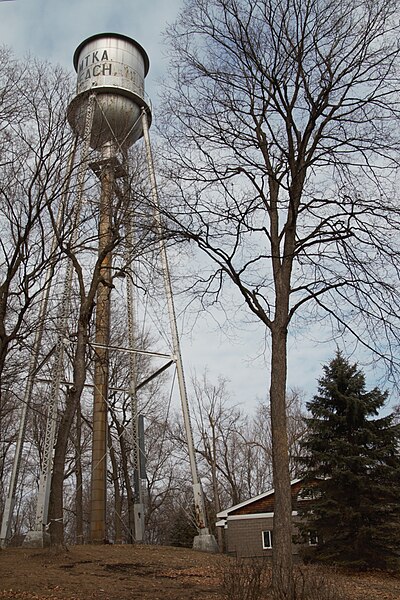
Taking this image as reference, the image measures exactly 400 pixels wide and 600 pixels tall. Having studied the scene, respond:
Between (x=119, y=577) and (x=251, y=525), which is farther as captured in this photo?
(x=251, y=525)

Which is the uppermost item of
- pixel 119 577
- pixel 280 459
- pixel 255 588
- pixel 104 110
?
pixel 104 110

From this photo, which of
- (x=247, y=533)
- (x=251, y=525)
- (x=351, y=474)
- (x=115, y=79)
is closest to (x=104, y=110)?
(x=115, y=79)

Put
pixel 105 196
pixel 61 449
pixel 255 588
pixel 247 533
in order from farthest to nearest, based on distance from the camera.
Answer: pixel 247 533 < pixel 105 196 < pixel 61 449 < pixel 255 588

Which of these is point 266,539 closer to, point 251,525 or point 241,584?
point 251,525

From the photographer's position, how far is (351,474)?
13.6m

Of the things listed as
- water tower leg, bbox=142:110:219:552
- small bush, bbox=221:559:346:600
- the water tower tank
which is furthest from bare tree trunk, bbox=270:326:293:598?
the water tower tank

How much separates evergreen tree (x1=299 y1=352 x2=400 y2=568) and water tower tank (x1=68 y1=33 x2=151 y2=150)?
8874 mm

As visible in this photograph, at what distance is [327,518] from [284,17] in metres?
10.9

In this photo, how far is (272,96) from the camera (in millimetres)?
9766

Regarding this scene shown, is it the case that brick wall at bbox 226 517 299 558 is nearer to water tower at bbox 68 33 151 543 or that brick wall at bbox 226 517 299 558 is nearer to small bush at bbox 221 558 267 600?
water tower at bbox 68 33 151 543

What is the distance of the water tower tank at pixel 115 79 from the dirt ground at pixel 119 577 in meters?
10.3

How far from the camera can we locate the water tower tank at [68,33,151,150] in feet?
53.9

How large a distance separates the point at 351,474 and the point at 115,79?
12273 millimetres

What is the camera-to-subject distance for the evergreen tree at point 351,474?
514 inches
